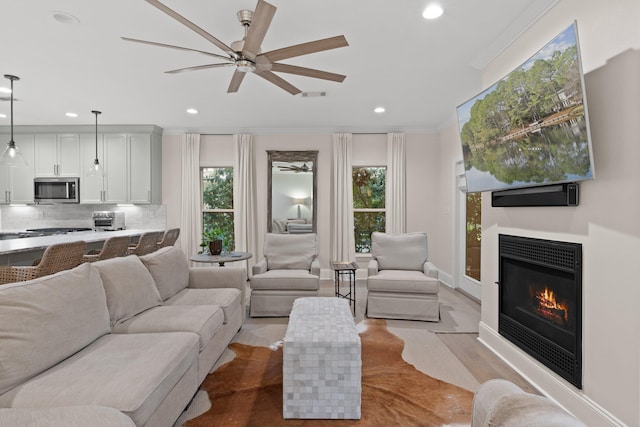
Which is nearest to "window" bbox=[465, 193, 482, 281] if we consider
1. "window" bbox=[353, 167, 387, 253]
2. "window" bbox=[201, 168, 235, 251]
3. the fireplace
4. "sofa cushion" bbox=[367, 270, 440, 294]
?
"sofa cushion" bbox=[367, 270, 440, 294]

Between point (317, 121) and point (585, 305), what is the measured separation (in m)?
4.37

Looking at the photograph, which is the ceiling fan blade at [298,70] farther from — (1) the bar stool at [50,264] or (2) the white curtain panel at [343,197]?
(2) the white curtain panel at [343,197]

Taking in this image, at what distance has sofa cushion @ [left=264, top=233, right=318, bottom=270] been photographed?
429cm

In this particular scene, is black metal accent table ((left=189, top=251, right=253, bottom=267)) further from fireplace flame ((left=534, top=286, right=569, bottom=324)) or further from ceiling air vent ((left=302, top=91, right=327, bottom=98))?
fireplace flame ((left=534, top=286, right=569, bottom=324))

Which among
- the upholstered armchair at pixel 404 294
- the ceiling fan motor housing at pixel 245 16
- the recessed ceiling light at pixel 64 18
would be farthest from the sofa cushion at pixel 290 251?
the recessed ceiling light at pixel 64 18

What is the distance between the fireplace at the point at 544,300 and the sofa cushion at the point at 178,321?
7.65 ft

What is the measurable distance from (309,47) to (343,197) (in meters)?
3.76

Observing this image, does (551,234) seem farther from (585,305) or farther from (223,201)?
(223,201)

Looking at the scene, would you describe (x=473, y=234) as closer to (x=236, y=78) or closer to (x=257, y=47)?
(x=236, y=78)

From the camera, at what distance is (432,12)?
2457 mm

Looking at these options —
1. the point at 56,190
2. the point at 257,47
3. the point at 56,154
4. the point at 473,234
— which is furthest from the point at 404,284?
the point at 56,154

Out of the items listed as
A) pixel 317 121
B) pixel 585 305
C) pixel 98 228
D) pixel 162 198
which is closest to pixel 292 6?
pixel 585 305

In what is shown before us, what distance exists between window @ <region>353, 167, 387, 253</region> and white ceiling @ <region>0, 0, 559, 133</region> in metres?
1.05

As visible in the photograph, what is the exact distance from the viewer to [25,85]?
12.8 ft
